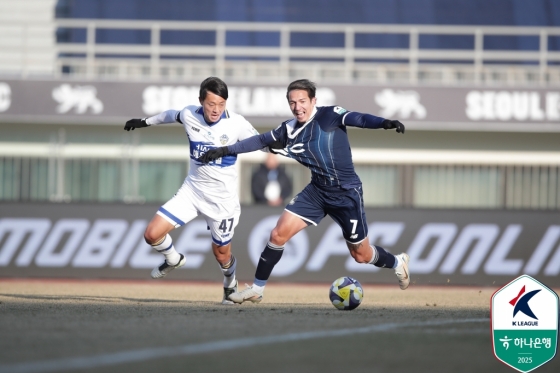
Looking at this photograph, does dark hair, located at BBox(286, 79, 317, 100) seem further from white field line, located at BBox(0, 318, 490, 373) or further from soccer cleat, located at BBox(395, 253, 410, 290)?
white field line, located at BBox(0, 318, 490, 373)

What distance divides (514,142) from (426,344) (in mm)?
16198

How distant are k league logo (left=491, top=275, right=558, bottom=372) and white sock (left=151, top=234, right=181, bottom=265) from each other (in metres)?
4.54

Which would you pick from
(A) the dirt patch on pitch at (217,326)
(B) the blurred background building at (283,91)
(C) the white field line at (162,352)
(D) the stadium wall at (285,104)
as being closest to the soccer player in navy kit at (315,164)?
(A) the dirt patch on pitch at (217,326)

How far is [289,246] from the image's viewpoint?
1568cm

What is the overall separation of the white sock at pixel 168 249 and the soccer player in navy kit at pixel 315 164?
914mm

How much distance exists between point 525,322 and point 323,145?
Result: 11.0 ft

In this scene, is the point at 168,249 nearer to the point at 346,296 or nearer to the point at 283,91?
the point at 346,296

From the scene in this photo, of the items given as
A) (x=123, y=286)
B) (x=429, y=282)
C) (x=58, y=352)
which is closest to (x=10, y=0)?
(x=123, y=286)

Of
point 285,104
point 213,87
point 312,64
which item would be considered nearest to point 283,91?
point 285,104

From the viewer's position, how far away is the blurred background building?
65.2ft

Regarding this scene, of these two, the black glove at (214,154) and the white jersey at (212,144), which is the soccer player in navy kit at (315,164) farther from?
the white jersey at (212,144)

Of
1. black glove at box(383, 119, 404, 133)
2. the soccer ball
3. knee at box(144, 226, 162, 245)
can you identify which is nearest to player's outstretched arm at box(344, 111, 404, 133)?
black glove at box(383, 119, 404, 133)

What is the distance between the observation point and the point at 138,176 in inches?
855

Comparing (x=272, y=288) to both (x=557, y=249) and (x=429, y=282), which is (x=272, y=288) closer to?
(x=429, y=282)
